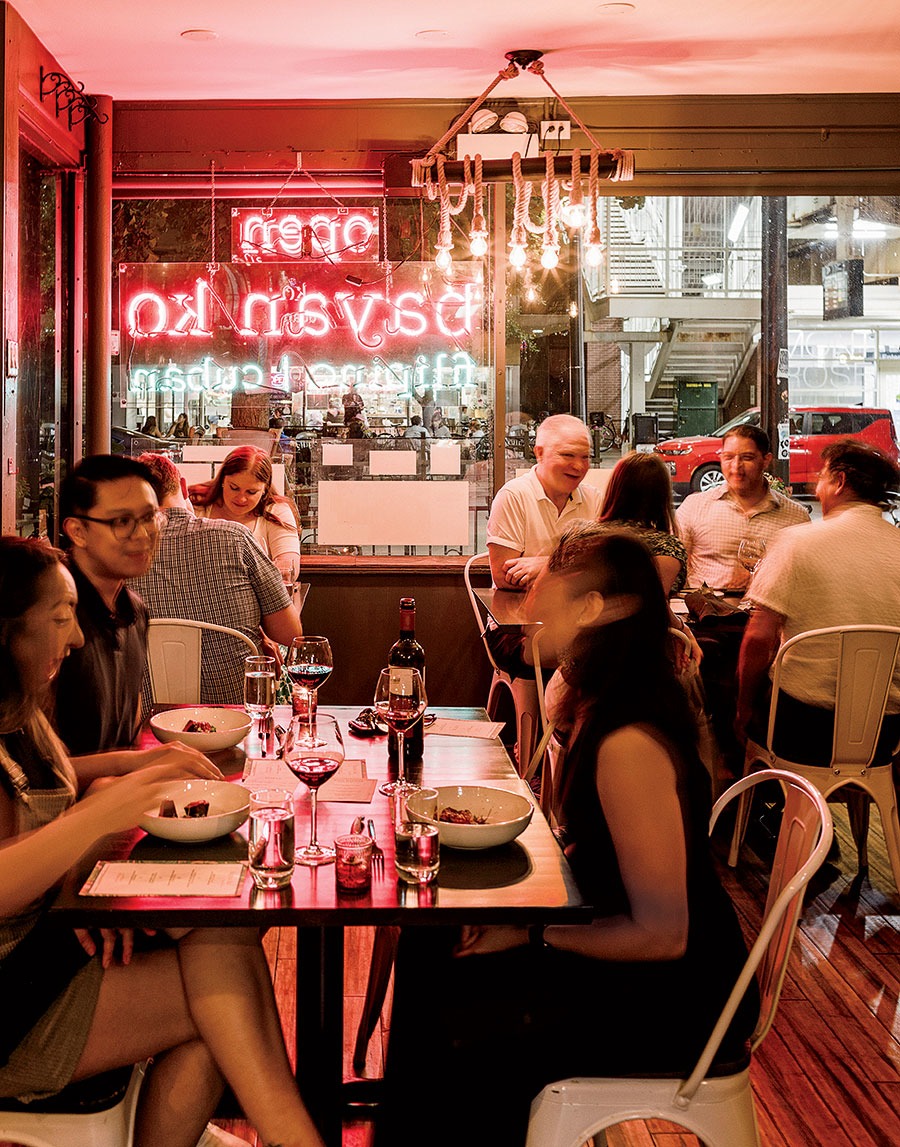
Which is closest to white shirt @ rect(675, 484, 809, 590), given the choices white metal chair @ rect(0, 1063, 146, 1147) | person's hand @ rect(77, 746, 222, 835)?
person's hand @ rect(77, 746, 222, 835)

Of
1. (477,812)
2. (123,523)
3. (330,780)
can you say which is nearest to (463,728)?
(330,780)

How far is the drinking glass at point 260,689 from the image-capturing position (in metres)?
2.47

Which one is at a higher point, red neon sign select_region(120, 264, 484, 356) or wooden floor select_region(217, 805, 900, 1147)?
red neon sign select_region(120, 264, 484, 356)

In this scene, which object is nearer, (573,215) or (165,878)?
(165,878)

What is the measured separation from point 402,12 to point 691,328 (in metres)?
2.23

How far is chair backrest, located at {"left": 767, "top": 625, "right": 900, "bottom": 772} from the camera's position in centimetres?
349

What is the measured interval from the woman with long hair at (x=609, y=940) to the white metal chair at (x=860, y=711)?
173 centimetres

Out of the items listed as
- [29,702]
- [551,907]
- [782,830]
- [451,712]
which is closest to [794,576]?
[451,712]

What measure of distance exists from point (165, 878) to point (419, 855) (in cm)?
40

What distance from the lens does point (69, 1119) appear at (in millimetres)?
1716

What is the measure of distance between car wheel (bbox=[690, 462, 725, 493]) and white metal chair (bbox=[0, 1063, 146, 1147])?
4687mm

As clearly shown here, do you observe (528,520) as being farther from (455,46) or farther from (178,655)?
(455,46)

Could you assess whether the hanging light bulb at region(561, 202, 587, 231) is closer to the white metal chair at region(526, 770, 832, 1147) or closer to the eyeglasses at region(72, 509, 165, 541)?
the eyeglasses at region(72, 509, 165, 541)

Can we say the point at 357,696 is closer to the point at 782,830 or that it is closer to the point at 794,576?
the point at 794,576
